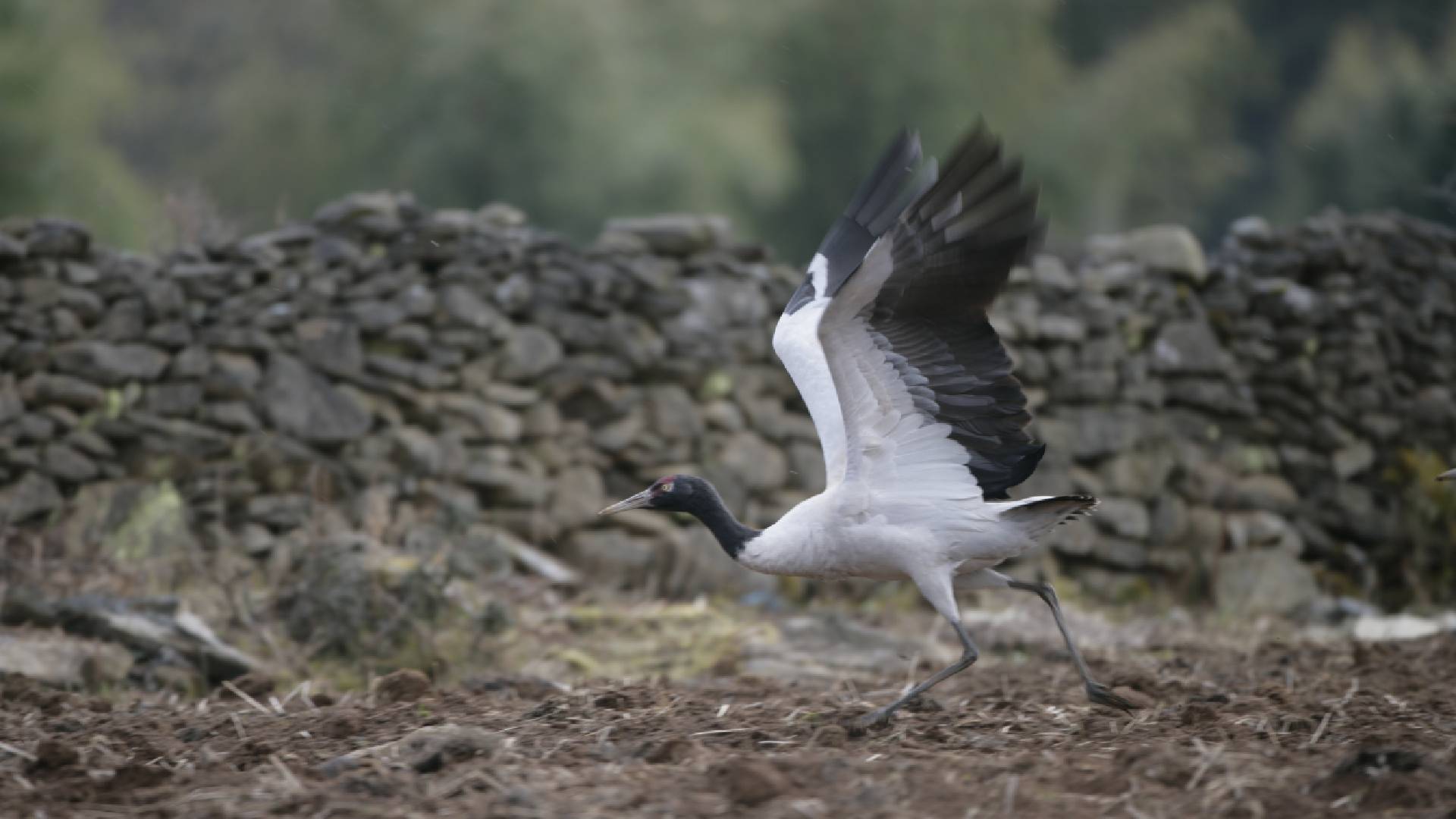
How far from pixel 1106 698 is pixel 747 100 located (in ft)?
75.4

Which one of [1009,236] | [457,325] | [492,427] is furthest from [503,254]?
[1009,236]

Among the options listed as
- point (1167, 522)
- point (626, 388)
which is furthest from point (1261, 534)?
point (626, 388)

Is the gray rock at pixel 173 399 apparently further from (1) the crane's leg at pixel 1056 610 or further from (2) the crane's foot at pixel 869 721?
(2) the crane's foot at pixel 869 721

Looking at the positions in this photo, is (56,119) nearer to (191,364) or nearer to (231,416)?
(191,364)

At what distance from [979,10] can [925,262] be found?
26273 mm

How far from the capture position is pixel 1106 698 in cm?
415

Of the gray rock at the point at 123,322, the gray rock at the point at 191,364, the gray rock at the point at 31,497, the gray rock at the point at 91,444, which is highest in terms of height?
the gray rock at the point at 123,322

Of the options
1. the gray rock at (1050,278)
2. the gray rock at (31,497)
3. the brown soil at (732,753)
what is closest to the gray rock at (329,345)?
the gray rock at (31,497)

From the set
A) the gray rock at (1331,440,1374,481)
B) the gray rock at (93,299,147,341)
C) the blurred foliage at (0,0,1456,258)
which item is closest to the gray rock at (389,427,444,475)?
the gray rock at (93,299,147,341)

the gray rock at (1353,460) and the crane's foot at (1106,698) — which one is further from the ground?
the gray rock at (1353,460)

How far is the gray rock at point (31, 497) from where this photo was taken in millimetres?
6797

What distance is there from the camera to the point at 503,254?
27.0ft

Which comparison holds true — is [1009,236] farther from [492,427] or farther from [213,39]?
[213,39]

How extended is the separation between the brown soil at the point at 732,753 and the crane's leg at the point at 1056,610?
7 cm
